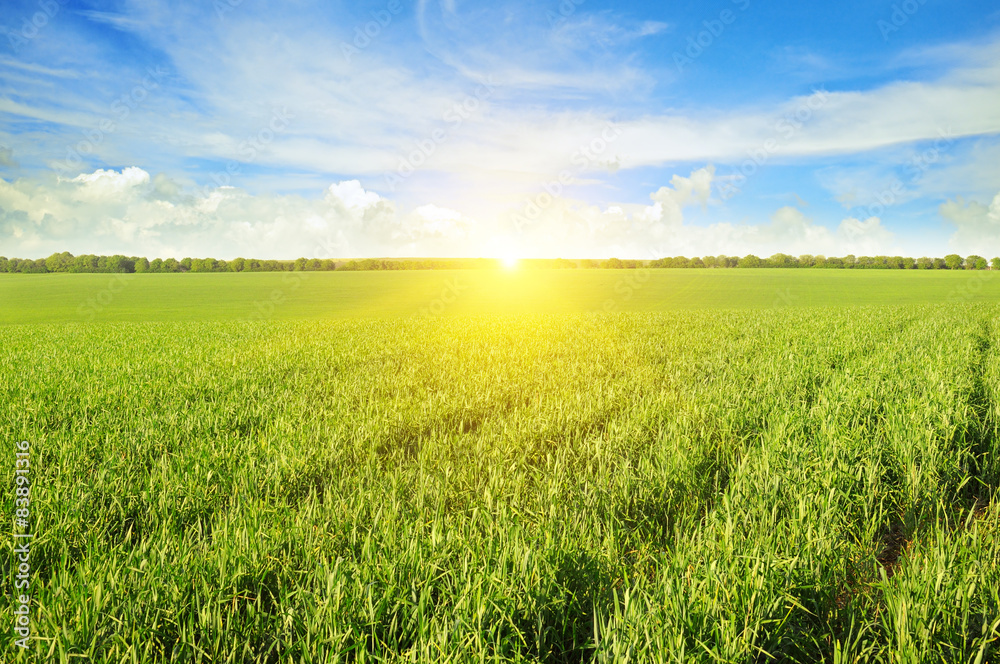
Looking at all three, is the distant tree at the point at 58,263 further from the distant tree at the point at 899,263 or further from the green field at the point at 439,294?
the distant tree at the point at 899,263

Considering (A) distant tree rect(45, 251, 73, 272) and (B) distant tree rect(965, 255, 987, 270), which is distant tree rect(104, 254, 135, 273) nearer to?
(A) distant tree rect(45, 251, 73, 272)

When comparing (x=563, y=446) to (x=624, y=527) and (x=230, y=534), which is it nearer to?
(x=624, y=527)

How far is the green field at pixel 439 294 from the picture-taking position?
38656mm

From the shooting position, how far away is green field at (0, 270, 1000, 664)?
264 centimetres

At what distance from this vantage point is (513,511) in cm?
394

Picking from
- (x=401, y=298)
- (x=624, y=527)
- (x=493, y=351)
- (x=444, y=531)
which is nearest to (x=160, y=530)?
(x=444, y=531)

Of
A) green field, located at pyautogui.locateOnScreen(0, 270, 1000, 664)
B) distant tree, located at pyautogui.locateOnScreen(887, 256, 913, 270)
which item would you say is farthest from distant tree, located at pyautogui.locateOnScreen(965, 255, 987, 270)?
green field, located at pyautogui.locateOnScreen(0, 270, 1000, 664)

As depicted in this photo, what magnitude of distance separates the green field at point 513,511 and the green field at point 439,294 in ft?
84.7

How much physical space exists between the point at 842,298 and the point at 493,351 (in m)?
48.9

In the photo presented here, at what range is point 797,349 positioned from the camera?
12961mm

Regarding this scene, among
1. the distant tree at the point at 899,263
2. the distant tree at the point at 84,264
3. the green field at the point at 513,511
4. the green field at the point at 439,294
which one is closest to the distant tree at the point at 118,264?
the distant tree at the point at 84,264

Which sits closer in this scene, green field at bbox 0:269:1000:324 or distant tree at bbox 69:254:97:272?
green field at bbox 0:269:1000:324

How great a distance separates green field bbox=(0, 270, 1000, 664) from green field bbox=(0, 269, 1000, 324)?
25826 millimetres

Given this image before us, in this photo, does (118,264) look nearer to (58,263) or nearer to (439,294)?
(58,263)
